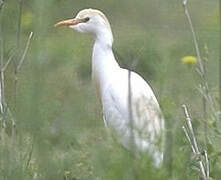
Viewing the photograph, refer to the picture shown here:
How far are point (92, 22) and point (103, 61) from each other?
0.17 m

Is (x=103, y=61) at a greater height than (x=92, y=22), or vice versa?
(x=92, y=22)

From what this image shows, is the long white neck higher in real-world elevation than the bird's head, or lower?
lower

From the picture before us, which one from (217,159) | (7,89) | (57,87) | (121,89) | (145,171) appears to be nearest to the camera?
(145,171)

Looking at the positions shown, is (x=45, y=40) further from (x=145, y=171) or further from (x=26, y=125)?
(x=145, y=171)

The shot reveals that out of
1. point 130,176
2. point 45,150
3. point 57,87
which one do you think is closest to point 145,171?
point 130,176

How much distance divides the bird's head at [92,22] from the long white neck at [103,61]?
13mm

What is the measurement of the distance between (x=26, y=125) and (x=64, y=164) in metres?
0.10

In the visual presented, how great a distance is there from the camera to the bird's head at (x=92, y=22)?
3.71 m

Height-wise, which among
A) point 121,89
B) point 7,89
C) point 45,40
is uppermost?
point 45,40

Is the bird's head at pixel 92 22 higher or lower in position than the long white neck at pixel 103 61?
higher

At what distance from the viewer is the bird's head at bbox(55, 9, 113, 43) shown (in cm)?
371

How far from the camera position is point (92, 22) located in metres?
3.73

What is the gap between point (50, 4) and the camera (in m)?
1.28

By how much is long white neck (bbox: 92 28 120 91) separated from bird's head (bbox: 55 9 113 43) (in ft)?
0.04
